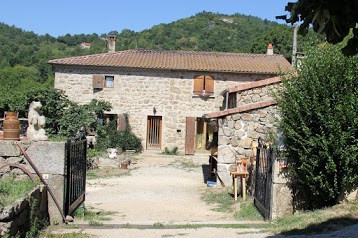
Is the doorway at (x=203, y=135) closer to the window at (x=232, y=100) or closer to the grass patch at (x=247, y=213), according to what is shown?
the window at (x=232, y=100)

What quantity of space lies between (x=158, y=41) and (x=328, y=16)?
5057 cm

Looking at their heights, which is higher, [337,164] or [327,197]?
[337,164]

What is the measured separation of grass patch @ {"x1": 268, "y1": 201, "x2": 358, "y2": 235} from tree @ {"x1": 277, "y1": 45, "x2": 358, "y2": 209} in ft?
1.81

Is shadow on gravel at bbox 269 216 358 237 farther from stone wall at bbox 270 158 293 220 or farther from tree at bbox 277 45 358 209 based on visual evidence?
stone wall at bbox 270 158 293 220

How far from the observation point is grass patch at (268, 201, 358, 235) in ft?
23.3

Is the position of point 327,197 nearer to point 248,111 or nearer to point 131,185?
point 248,111

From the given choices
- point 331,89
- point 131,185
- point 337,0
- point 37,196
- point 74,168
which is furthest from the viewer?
point 131,185

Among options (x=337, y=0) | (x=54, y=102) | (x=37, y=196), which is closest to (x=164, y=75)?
(x=54, y=102)

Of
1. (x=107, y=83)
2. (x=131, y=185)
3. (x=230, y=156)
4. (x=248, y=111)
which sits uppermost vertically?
(x=107, y=83)

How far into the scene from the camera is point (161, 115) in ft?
80.9

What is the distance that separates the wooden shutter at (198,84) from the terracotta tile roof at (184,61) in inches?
19.9

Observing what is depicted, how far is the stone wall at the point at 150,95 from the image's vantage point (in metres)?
24.6

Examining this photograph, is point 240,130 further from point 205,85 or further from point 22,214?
point 205,85

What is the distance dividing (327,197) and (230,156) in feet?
15.9
